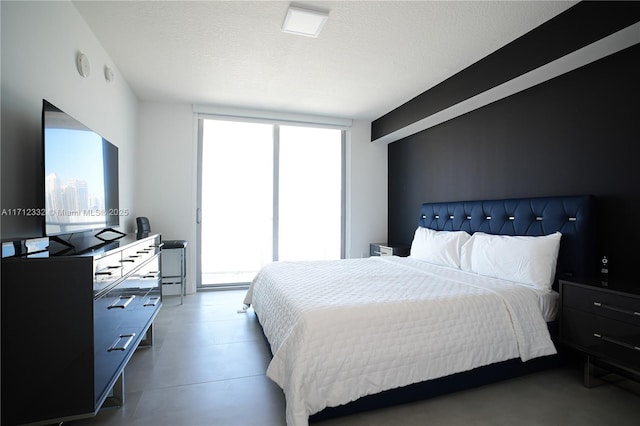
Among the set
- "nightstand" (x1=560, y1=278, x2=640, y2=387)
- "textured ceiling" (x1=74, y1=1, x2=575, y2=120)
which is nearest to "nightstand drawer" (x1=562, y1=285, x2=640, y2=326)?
"nightstand" (x1=560, y1=278, x2=640, y2=387)

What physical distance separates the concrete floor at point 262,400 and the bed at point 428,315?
0.10 m

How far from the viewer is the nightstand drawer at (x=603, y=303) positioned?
1730 millimetres

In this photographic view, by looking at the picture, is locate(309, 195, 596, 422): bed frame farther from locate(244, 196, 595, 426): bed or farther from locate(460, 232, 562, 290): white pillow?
locate(460, 232, 562, 290): white pillow

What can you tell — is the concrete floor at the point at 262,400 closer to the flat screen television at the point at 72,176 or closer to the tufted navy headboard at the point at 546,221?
the tufted navy headboard at the point at 546,221

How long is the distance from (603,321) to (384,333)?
54.6 inches

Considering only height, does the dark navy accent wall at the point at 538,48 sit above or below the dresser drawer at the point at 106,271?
above

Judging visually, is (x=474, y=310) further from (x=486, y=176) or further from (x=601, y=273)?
(x=486, y=176)

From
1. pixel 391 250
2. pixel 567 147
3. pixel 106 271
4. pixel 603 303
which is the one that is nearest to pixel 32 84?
pixel 106 271

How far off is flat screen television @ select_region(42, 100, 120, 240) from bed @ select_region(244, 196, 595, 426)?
136 centimetres

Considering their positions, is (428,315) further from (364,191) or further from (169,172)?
(169,172)

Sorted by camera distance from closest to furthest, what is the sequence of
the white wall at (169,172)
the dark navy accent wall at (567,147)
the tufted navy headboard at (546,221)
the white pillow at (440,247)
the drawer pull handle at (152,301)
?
1. the dark navy accent wall at (567,147)
2. the tufted navy headboard at (546,221)
3. the drawer pull handle at (152,301)
4. the white pillow at (440,247)
5. the white wall at (169,172)

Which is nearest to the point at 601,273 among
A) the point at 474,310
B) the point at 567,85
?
the point at 474,310

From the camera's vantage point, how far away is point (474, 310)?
1.93 m

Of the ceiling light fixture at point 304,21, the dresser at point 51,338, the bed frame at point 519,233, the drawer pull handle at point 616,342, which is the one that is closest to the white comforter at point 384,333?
the bed frame at point 519,233
